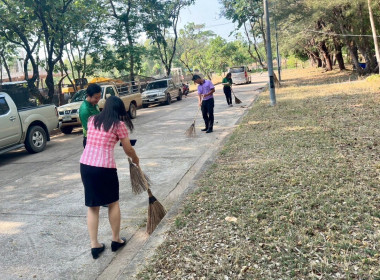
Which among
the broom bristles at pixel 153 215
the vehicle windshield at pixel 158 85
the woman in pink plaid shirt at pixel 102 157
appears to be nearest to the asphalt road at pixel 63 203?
the broom bristles at pixel 153 215

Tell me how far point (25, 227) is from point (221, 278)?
2.89 metres

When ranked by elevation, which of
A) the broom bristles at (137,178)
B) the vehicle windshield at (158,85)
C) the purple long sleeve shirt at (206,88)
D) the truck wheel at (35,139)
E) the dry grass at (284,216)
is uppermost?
the vehicle windshield at (158,85)

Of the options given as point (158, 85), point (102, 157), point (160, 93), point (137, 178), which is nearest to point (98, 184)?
point (102, 157)

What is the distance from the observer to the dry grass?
2.79 metres

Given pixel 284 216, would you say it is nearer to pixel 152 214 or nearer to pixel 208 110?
pixel 152 214

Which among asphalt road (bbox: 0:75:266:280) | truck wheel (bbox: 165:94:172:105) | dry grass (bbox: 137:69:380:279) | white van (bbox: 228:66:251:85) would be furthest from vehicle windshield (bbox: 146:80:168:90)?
dry grass (bbox: 137:69:380:279)

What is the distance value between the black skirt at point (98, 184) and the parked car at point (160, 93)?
17151mm

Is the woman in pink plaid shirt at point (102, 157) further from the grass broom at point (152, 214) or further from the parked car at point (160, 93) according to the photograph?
the parked car at point (160, 93)

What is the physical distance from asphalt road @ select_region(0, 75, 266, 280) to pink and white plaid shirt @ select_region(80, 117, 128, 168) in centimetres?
103

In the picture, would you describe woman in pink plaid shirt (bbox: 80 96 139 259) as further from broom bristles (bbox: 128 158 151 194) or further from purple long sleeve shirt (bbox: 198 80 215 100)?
purple long sleeve shirt (bbox: 198 80 215 100)

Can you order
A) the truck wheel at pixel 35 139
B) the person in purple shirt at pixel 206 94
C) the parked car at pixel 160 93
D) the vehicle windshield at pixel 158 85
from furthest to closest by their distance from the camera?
the vehicle windshield at pixel 158 85, the parked car at pixel 160 93, the person in purple shirt at pixel 206 94, the truck wheel at pixel 35 139

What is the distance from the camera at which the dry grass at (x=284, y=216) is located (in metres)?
2.79

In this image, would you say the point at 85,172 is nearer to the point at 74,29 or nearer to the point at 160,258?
the point at 160,258

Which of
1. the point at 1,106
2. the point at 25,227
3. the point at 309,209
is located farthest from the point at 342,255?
the point at 1,106
